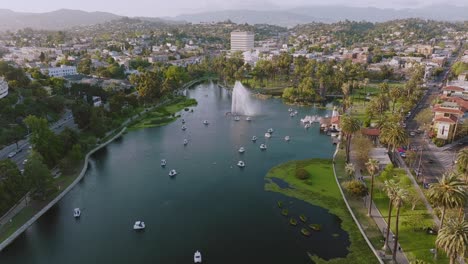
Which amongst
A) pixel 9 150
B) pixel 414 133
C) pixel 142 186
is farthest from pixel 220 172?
pixel 414 133

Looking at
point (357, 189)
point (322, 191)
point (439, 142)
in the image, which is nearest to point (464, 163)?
point (357, 189)

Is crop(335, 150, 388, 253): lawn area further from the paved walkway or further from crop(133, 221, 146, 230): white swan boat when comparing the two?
crop(133, 221, 146, 230): white swan boat

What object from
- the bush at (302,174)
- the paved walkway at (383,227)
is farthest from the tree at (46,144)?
the paved walkway at (383,227)

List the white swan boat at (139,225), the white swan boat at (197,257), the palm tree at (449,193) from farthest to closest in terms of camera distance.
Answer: the white swan boat at (139,225) → the white swan boat at (197,257) → the palm tree at (449,193)

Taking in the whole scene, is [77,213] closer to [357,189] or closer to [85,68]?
[357,189]

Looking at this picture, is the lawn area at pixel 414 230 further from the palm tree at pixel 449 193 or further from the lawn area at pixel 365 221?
the palm tree at pixel 449 193

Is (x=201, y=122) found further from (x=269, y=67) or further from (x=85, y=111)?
(x=269, y=67)
